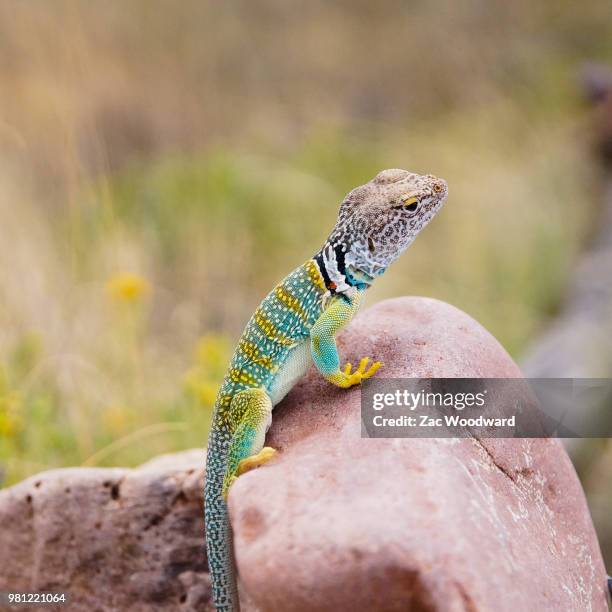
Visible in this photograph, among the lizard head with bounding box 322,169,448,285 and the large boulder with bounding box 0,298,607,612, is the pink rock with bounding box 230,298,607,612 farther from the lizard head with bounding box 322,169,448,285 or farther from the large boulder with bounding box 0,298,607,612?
the lizard head with bounding box 322,169,448,285

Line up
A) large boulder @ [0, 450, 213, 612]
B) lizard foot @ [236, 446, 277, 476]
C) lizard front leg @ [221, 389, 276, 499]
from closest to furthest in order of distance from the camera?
lizard foot @ [236, 446, 277, 476], lizard front leg @ [221, 389, 276, 499], large boulder @ [0, 450, 213, 612]

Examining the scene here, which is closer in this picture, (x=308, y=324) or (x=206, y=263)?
(x=308, y=324)

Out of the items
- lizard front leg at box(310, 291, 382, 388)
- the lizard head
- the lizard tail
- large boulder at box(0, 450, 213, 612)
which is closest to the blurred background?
large boulder at box(0, 450, 213, 612)

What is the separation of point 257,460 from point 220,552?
51 cm

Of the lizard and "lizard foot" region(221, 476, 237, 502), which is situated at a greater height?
the lizard

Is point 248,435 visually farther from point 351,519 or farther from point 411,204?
point 411,204

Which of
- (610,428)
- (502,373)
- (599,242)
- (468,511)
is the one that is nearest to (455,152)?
(599,242)

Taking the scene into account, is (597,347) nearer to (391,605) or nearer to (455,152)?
(455,152)

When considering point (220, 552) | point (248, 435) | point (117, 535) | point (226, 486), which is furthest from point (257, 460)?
point (117, 535)

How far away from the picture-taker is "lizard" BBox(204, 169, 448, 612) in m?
3.47

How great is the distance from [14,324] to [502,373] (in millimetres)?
4693

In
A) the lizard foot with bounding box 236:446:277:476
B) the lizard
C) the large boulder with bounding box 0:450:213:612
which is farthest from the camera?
the large boulder with bounding box 0:450:213:612

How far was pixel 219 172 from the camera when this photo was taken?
432 inches

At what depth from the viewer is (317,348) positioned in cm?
346
